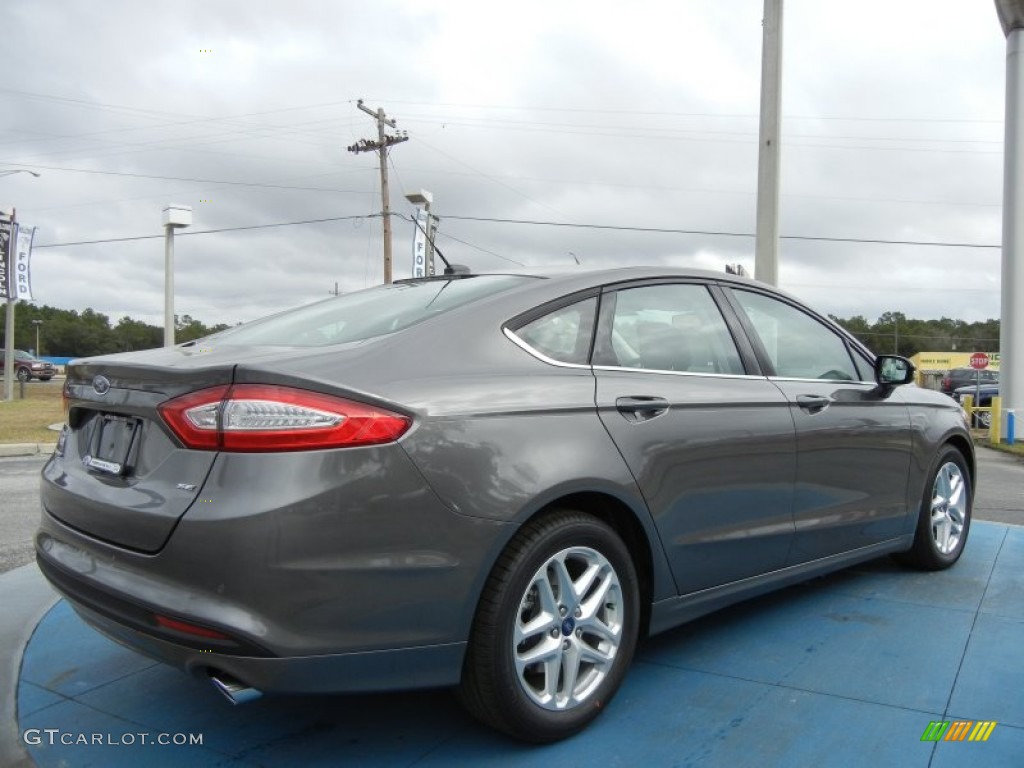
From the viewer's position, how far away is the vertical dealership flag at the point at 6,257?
2297 centimetres

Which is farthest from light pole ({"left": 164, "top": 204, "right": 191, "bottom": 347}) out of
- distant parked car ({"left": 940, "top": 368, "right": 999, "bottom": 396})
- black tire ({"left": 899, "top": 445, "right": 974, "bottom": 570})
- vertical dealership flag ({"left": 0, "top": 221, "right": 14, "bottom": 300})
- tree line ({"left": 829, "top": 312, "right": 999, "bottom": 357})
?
tree line ({"left": 829, "top": 312, "right": 999, "bottom": 357})

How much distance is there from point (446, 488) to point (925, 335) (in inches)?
4746

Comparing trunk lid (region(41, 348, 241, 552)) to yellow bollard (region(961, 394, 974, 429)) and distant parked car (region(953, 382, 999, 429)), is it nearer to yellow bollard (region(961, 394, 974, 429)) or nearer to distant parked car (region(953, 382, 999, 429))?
yellow bollard (region(961, 394, 974, 429))

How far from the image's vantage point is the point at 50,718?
2.76 metres

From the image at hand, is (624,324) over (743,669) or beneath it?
over

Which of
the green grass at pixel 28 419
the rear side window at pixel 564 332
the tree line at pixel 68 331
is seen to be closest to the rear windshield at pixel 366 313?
the rear side window at pixel 564 332

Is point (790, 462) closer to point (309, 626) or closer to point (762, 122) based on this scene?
point (309, 626)

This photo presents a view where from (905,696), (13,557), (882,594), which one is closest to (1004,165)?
(882,594)

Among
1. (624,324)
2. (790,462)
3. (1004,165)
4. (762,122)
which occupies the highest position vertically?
(1004,165)

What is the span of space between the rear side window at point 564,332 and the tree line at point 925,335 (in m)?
108

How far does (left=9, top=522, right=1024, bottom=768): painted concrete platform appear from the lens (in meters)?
2.47

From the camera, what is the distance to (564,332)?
2762 millimetres

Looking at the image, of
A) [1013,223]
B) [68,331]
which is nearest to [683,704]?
[1013,223]

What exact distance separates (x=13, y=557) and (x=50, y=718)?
108 inches
